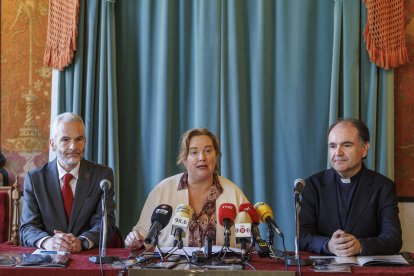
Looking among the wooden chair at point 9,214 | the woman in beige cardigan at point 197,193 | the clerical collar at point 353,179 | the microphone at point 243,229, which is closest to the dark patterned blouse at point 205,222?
the woman in beige cardigan at point 197,193

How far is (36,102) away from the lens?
16.3 ft

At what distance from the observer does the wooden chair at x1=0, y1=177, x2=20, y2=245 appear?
445 centimetres

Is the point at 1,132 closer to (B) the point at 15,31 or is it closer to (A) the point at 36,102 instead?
(A) the point at 36,102

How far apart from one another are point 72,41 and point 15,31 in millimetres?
555

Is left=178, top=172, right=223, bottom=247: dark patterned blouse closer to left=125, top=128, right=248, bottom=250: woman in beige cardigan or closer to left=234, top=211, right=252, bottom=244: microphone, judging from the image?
left=125, top=128, right=248, bottom=250: woman in beige cardigan

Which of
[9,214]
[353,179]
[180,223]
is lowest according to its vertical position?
[9,214]

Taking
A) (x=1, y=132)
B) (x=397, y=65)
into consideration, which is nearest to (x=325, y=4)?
(x=397, y=65)

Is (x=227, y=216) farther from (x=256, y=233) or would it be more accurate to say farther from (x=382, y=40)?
(x=382, y=40)

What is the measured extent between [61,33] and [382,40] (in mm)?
2481

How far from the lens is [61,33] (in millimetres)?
4805

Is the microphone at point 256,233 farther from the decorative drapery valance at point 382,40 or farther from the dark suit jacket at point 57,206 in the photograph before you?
→ the decorative drapery valance at point 382,40

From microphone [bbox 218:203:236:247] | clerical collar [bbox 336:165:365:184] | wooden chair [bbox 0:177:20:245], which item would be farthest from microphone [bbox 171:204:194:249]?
wooden chair [bbox 0:177:20:245]

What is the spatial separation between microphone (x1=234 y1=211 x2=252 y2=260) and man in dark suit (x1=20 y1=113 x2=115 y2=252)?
104cm

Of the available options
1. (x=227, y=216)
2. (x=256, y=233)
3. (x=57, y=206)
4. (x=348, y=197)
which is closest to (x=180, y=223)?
(x=227, y=216)
